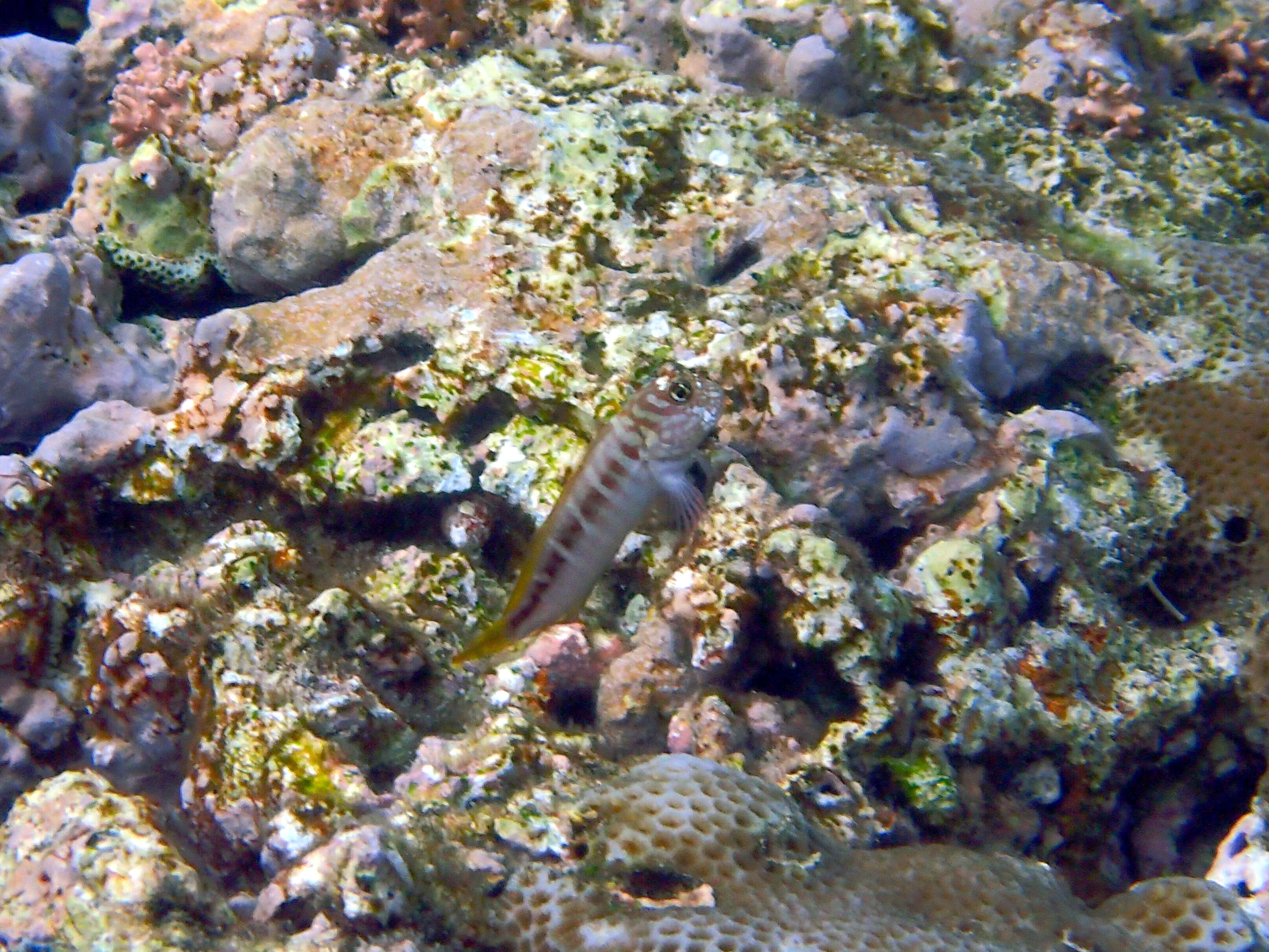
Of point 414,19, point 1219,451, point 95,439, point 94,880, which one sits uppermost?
point 414,19

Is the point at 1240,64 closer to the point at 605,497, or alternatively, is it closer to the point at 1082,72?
the point at 1082,72

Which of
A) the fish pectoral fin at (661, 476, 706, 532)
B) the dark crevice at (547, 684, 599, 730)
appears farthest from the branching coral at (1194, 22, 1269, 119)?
the dark crevice at (547, 684, 599, 730)

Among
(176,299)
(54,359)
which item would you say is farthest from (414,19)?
(54,359)

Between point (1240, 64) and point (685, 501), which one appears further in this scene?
point (1240, 64)

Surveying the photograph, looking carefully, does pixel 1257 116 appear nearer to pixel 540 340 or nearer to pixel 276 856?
pixel 540 340

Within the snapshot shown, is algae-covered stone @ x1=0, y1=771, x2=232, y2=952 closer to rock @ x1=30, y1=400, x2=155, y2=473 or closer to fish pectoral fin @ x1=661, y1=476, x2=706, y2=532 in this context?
rock @ x1=30, y1=400, x2=155, y2=473

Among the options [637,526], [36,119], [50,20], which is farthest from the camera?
[50,20]

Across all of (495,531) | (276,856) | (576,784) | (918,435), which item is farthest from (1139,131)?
(276,856)

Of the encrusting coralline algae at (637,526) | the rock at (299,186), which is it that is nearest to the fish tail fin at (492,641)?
the encrusting coralline algae at (637,526)

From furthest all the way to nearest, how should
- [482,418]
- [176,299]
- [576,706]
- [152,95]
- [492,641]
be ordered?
[152,95] → [176,299] → [482,418] → [576,706] → [492,641]
